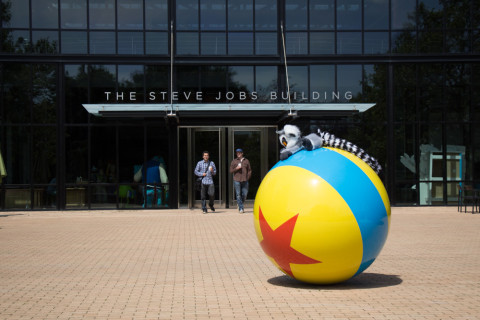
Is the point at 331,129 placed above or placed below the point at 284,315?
above

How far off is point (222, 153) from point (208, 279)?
15820 millimetres

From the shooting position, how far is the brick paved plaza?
7.51 meters

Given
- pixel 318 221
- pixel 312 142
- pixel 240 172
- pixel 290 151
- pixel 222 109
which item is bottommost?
pixel 318 221

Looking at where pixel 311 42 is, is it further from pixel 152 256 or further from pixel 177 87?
pixel 152 256

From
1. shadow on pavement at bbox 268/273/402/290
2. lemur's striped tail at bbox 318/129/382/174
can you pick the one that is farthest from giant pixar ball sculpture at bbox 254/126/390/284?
lemur's striped tail at bbox 318/129/382/174

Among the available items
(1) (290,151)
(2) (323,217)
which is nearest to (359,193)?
(2) (323,217)

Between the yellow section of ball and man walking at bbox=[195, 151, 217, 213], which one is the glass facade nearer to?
man walking at bbox=[195, 151, 217, 213]

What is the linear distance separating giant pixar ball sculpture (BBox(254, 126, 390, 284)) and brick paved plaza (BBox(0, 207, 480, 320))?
0.37 m

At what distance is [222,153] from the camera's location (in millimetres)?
25328

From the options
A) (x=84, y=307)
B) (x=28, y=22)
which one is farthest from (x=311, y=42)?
(x=84, y=307)

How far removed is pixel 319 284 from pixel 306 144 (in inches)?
69.6

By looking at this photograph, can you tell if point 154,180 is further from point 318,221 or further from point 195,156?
point 318,221

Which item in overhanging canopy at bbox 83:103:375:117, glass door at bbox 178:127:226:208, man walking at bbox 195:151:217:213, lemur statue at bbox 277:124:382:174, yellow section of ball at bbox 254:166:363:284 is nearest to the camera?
yellow section of ball at bbox 254:166:363:284

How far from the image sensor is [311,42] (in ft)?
84.2
